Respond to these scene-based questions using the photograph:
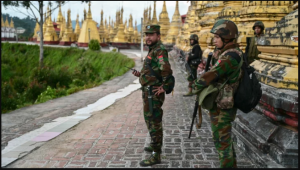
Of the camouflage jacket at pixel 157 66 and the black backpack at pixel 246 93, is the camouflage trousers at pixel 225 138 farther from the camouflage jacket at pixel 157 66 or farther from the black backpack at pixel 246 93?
the camouflage jacket at pixel 157 66

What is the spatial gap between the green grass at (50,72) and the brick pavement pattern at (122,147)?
13.3 feet

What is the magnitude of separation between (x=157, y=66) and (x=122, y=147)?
1.40 m

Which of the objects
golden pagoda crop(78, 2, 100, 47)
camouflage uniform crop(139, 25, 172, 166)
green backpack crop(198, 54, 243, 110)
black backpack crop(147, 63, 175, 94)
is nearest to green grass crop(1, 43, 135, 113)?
golden pagoda crop(78, 2, 100, 47)

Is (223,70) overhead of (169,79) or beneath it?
overhead

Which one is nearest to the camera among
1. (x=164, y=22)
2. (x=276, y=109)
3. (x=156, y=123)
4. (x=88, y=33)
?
(x=276, y=109)

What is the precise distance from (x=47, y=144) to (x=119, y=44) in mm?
36842

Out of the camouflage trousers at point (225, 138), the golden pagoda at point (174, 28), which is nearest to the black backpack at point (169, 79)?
the camouflage trousers at point (225, 138)

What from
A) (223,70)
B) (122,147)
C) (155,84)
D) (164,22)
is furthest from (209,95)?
(164,22)

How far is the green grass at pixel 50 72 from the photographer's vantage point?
12.3m

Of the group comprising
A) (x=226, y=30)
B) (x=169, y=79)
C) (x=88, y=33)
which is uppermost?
(x=88, y=33)

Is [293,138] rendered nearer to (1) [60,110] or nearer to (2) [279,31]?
(2) [279,31]

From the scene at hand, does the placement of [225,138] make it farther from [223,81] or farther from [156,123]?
[156,123]

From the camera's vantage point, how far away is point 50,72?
16.8 metres

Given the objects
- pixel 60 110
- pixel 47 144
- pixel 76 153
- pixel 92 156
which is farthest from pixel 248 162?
pixel 60 110
